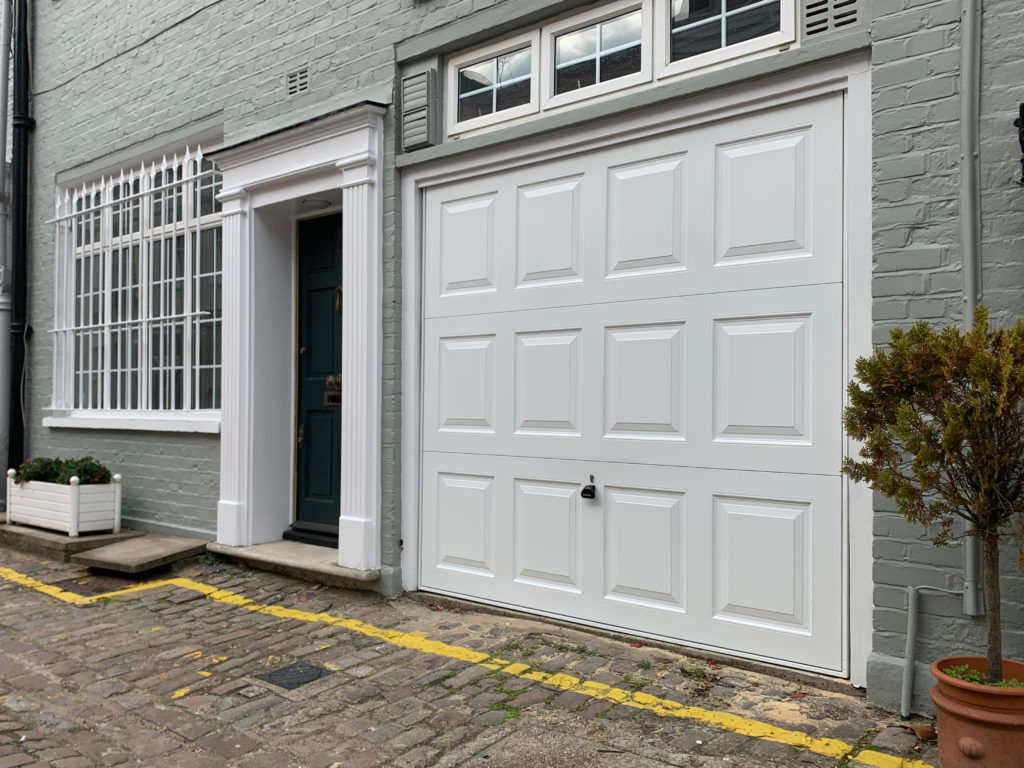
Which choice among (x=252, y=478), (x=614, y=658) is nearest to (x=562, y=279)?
(x=614, y=658)

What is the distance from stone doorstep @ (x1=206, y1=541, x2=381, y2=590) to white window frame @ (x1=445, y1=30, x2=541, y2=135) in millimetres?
2886

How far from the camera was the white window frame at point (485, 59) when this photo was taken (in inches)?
195

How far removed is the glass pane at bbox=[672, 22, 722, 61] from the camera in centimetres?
424

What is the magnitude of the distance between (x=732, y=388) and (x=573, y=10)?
2339 millimetres

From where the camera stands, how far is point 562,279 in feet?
15.8

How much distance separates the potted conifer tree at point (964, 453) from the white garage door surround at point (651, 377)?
82cm

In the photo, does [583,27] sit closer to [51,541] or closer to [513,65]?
[513,65]

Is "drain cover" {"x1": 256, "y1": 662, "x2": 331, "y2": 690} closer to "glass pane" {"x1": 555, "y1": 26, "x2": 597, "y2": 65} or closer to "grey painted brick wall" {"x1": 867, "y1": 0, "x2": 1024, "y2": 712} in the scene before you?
"grey painted brick wall" {"x1": 867, "y1": 0, "x2": 1024, "y2": 712}

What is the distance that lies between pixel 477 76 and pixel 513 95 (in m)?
→ 0.35

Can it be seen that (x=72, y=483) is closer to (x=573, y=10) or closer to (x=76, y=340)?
(x=76, y=340)

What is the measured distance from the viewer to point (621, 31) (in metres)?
4.62

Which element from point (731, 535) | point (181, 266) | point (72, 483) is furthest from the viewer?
point (181, 266)

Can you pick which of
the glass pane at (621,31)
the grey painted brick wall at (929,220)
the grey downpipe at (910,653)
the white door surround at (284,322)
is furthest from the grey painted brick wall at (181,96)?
the grey downpipe at (910,653)

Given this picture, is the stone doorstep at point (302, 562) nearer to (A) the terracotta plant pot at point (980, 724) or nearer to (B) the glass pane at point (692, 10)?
(A) the terracotta plant pot at point (980, 724)
